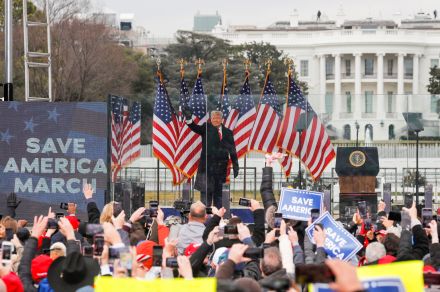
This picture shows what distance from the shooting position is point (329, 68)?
138 metres

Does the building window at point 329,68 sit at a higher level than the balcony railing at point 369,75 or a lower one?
higher

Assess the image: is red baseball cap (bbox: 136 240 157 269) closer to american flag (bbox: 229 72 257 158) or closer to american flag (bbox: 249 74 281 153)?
american flag (bbox: 229 72 257 158)

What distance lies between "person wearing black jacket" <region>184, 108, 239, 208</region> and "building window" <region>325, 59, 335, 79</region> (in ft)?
366

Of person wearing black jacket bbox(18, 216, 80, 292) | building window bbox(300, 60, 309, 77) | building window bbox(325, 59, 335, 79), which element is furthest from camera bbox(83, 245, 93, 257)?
building window bbox(325, 59, 335, 79)

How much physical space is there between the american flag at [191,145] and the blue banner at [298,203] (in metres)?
9.44

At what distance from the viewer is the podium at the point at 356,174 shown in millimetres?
23906

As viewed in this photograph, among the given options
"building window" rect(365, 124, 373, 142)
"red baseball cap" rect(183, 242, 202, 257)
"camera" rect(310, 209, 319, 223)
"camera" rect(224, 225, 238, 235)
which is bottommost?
"red baseball cap" rect(183, 242, 202, 257)

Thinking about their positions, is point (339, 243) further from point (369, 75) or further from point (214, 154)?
point (369, 75)

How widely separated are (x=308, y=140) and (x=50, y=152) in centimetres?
400

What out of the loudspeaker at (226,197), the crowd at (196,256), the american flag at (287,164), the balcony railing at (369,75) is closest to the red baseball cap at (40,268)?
the crowd at (196,256)

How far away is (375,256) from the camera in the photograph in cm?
1166

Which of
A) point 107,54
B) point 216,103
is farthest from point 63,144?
point 107,54

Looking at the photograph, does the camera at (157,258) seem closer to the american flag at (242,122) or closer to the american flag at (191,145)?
the american flag at (191,145)

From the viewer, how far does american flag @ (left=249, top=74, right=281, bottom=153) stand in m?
25.6
